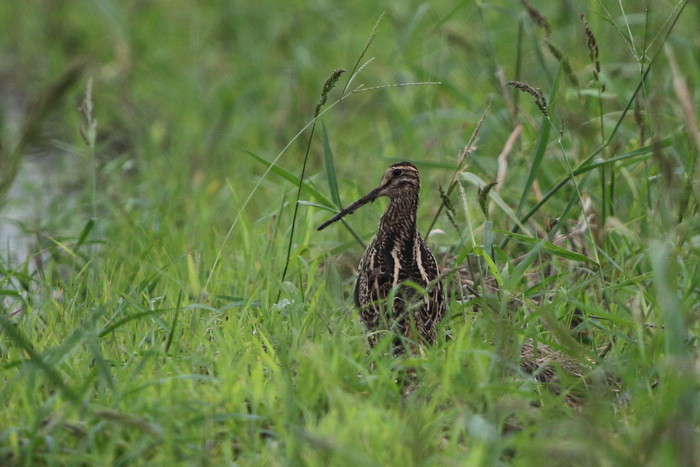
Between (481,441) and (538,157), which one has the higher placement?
(538,157)

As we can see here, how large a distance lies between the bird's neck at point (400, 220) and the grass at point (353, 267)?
0.17 metres

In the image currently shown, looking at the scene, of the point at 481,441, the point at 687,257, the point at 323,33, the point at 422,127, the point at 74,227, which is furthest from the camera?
the point at 323,33

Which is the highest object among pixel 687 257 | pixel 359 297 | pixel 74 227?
pixel 687 257

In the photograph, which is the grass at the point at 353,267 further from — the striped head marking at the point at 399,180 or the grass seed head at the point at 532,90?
the striped head marking at the point at 399,180

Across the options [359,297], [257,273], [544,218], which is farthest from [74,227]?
[544,218]

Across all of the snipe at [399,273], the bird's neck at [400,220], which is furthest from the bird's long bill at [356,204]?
the bird's neck at [400,220]

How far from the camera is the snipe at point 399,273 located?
13.6 feet

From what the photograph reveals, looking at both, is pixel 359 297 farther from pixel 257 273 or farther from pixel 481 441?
pixel 481 441

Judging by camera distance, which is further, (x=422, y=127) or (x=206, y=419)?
(x=422, y=127)

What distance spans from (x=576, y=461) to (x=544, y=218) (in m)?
2.28

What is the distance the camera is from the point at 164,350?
391 centimetres

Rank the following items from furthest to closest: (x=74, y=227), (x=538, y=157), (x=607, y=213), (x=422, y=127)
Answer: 1. (x=422, y=127)
2. (x=74, y=227)
3. (x=607, y=213)
4. (x=538, y=157)

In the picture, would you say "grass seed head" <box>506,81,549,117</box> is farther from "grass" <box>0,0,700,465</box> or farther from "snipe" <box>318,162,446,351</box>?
"snipe" <box>318,162,446,351</box>

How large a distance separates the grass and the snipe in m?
0.10
